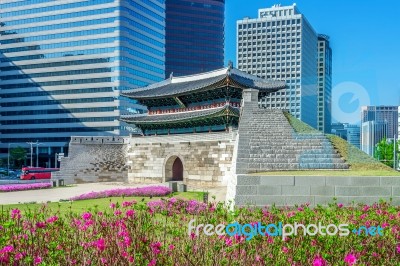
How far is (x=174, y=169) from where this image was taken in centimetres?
4375

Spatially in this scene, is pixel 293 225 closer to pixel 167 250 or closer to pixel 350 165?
pixel 167 250

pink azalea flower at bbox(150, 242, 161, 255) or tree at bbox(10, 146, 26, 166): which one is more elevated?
pink azalea flower at bbox(150, 242, 161, 255)

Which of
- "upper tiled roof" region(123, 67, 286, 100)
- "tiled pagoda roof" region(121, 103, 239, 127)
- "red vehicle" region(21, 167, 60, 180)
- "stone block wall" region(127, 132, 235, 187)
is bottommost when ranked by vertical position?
"red vehicle" region(21, 167, 60, 180)

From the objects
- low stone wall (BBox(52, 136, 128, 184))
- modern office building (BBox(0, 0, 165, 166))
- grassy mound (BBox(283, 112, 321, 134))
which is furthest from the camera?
modern office building (BBox(0, 0, 165, 166))

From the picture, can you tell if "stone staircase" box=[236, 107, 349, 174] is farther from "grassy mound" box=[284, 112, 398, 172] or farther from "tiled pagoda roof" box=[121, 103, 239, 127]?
"tiled pagoda roof" box=[121, 103, 239, 127]

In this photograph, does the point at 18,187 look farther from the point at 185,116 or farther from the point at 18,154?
the point at 18,154

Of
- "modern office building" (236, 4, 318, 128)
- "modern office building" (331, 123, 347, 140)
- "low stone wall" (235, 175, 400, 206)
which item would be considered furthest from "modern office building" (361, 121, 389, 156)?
"low stone wall" (235, 175, 400, 206)

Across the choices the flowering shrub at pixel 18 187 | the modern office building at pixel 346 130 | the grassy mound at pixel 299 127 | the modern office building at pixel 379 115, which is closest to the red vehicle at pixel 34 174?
the flowering shrub at pixel 18 187

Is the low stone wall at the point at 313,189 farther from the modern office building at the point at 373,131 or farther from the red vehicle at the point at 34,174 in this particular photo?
the modern office building at the point at 373,131

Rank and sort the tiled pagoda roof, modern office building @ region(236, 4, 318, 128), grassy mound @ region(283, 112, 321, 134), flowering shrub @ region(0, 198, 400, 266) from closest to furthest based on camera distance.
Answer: flowering shrub @ region(0, 198, 400, 266), grassy mound @ region(283, 112, 321, 134), the tiled pagoda roof, modern office building @ region(236, 4, 318, 128)

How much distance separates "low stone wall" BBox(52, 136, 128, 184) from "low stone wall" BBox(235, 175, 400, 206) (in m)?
35.8

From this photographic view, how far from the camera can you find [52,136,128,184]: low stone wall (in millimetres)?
49750

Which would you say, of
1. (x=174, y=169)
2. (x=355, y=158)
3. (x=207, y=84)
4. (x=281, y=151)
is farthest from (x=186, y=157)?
(x=355, y=158)

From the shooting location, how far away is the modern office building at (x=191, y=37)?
128 metres
